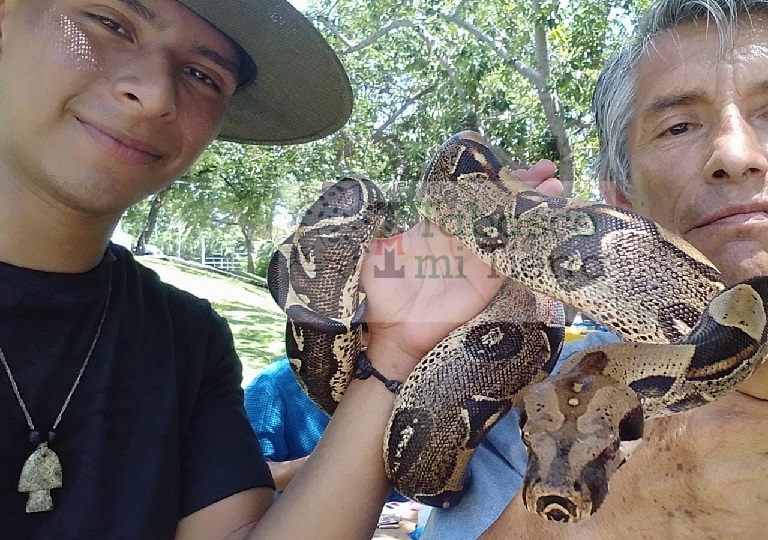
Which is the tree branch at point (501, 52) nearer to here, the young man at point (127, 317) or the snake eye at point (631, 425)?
the young man at point (127, 317)

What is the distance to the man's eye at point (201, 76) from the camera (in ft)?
4.53

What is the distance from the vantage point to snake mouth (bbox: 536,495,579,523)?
0.95 meters

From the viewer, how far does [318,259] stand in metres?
1.46

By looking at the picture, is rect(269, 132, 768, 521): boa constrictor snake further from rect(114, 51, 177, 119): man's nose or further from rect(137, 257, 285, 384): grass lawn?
rect(114, 51, 177, 119): man's nose

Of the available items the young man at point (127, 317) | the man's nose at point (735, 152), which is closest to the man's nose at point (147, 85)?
the young man at point (127, 317)

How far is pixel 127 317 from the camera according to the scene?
4.89 feet

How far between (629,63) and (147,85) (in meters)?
1.20

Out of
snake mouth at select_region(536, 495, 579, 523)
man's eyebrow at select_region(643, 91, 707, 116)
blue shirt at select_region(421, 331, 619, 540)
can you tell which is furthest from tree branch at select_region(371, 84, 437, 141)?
snake mouth at select_region(536, 495, 579, 523)

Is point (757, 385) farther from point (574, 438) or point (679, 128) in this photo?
point (679, 128)

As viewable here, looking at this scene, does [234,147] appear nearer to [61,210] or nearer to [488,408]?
[61,210]

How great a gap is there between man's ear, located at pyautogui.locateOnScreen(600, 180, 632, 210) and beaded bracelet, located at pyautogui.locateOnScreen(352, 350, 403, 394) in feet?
2.44

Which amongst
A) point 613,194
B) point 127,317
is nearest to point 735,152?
point 613,194

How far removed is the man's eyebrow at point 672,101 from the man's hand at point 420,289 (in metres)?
0.30

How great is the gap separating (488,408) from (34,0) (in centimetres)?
128
